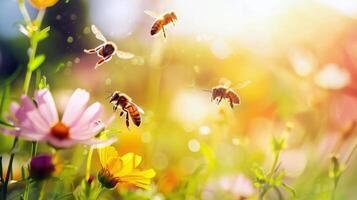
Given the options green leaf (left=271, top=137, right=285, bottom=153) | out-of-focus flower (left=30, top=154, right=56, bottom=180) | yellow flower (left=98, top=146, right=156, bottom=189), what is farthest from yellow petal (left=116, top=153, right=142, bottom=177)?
green leaf (left=271, top=137, right=285, bottom=153)

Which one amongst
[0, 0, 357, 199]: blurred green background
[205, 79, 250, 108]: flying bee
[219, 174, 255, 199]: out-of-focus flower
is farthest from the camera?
[0, 0, 357, 199]: blurred green background

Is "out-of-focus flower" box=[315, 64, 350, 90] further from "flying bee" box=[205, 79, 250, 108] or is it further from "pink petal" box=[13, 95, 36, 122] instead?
"pink petal" box=[13, 95, 36, 122]

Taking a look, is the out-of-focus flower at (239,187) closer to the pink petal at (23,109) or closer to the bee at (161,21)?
the bee at (161,21)

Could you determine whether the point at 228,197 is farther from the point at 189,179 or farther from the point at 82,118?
the point at 82,118

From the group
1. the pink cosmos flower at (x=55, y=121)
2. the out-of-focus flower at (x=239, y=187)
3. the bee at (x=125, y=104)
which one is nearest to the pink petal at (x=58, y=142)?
the pink cosmos flower at (x=55, y=121)

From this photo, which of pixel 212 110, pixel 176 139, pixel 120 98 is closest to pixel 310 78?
pixel 212 110

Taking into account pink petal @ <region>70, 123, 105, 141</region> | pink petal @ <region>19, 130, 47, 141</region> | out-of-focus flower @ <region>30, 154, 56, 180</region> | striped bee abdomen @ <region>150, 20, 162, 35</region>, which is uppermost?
striped bee abdomen @ <region>150, 20, 162, 35</region>

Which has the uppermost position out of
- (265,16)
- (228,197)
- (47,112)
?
(265,16)
